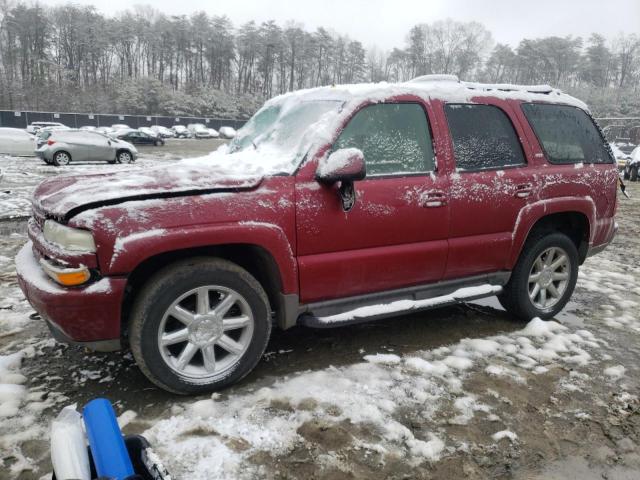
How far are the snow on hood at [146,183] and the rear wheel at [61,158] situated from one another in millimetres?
17086

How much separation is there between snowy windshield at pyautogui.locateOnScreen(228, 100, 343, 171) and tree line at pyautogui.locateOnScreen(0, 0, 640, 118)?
7254cm

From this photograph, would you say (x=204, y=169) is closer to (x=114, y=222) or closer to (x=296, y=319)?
(x=114, y=222)

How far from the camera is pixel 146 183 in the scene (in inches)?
111

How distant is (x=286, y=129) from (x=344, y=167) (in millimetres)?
857

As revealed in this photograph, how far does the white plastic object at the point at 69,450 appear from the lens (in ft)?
5.28

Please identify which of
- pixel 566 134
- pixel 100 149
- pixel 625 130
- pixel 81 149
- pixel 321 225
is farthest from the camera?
pixel 625 130

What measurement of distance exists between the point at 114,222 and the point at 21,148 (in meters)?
21.8

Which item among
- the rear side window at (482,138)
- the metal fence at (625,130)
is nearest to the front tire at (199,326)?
the rear side window at (482,138)

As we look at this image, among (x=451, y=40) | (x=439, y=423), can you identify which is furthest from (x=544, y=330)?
(x=451, y=40)

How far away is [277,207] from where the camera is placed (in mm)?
2967

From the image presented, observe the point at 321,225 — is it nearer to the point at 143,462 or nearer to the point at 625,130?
the point at 143,462

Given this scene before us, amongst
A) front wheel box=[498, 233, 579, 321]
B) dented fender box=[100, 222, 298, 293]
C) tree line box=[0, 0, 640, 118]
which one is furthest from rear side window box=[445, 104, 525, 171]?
tree line box=[0, 0, 640, 118]

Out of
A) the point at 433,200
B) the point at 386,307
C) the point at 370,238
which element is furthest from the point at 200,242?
the point at 433,200

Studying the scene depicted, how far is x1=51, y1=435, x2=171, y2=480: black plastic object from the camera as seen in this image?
5.60 ft
